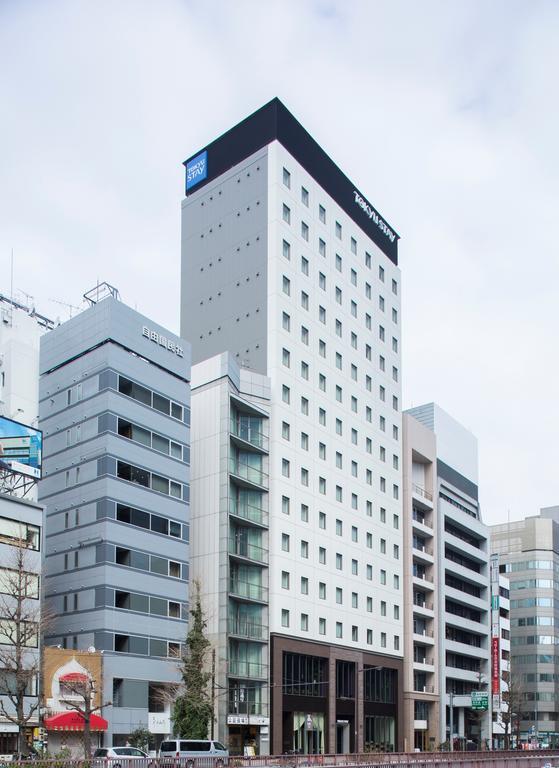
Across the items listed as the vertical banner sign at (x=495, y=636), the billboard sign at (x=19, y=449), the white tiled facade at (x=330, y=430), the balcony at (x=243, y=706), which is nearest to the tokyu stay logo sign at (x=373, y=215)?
the white tiled facade at (x=330, y=430)

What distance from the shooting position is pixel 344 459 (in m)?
111

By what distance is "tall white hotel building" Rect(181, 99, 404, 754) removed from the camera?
92.8 m

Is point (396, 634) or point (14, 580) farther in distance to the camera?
point (396, 634)

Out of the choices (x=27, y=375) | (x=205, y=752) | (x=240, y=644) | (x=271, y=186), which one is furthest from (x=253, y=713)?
(x=271, y=186)

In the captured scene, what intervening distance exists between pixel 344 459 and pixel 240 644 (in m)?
A: 26.7

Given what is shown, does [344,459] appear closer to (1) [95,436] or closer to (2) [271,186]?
(2) [271,186]

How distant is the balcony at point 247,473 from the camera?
9394 cm

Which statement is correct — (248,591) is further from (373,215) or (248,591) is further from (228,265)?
(373,215)

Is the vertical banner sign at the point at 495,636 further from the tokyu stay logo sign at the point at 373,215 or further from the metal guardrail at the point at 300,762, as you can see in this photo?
the metal guardrail at the point at 300,762

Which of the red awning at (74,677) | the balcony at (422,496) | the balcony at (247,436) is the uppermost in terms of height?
the balcony at (247,436)

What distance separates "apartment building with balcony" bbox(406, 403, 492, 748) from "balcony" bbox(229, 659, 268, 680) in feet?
140

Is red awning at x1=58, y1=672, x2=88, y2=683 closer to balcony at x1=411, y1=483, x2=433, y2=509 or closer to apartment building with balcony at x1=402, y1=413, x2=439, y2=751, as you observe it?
apartment building with balcony at x1=402, y1=413, x2=439, y2=751

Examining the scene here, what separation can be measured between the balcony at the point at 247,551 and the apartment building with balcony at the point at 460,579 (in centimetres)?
4194

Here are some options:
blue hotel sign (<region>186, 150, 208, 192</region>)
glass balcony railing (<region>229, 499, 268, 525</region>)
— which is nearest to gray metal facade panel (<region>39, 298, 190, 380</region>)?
glass balcony railing (<region>229, 499, 268, 525</region>)
